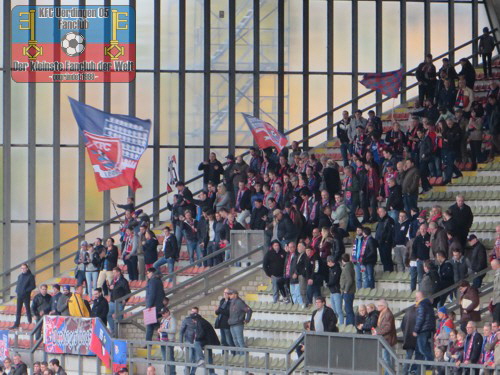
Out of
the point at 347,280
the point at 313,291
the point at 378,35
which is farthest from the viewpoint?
the point at 378,35

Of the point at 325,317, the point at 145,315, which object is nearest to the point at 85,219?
the point at 145,315

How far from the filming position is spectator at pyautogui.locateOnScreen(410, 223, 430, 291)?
25469 mm

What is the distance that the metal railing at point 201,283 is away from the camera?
96.9 ft

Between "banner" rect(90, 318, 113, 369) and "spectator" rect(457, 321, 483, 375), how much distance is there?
8.58 m

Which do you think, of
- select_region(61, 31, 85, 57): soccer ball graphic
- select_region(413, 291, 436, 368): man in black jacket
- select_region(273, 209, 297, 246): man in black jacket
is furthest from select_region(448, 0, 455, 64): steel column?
select_region(413, 291, 436, 368): man in black jacket

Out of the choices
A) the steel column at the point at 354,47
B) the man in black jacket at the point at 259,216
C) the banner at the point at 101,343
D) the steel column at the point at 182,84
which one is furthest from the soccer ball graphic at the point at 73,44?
the banner at the point at 101,343

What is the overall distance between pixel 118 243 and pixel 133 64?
17.4ft

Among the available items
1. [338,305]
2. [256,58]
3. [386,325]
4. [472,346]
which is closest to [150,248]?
[338,305]

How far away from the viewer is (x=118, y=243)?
38.4 meters

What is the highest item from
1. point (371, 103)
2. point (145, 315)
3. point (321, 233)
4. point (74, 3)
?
point (74, 3)

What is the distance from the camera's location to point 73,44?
129 feet

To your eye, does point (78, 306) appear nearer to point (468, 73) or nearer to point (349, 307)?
point (349, 307)

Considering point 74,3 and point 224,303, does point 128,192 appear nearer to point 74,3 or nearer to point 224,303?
point 74,3

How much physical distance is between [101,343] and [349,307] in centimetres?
531
